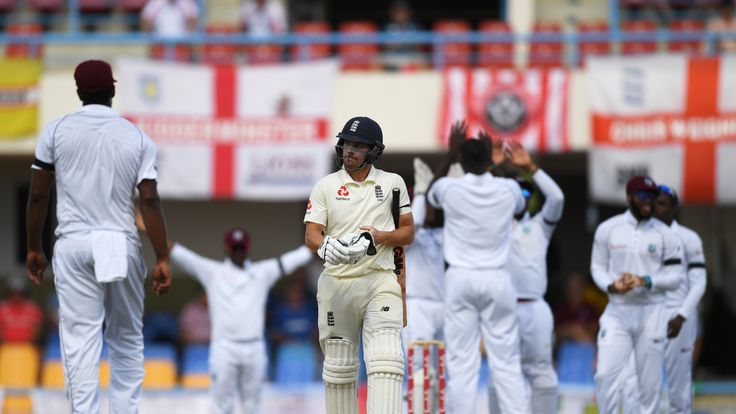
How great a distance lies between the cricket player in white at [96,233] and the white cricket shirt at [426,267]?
10.5ft

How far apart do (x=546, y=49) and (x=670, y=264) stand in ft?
31.5

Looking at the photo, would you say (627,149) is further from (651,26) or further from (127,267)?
(127,267)

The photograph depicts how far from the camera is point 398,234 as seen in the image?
799 cm

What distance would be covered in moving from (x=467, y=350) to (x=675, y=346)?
88.0 inches

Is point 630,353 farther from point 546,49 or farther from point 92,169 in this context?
point 546,49

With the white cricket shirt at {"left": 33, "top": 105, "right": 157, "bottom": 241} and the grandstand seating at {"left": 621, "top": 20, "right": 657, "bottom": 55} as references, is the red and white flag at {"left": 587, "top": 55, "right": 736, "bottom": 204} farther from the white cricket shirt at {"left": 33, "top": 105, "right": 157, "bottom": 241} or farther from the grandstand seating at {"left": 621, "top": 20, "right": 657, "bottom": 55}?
the white cricket shirt at {"left": 33, "top": 105, "right": 157, "bottom": 241}

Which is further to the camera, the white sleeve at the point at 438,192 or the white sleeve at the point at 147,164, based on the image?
the white sleeve at the point at 438,192

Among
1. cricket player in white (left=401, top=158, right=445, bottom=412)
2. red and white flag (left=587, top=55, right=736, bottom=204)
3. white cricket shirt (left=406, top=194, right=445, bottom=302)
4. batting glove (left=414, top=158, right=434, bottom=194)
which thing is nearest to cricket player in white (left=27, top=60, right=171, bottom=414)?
batting glove (left=414, top=158, right=434, bottom=194)

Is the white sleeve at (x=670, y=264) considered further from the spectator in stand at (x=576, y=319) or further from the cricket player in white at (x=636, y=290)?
the spectator in stand at (x=576, y=319)

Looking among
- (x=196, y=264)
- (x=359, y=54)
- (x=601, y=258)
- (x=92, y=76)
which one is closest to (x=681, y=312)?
(x=601, y=258)

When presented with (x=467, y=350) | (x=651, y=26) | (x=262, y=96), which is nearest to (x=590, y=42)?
(x=651, y=26)

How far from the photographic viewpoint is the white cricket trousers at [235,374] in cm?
1240

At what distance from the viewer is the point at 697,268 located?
10.9 m

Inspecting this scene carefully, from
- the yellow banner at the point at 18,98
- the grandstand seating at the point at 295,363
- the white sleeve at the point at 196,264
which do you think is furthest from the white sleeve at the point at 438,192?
the yellow banner at the point at 18,98
